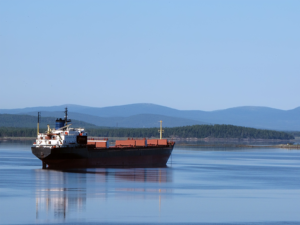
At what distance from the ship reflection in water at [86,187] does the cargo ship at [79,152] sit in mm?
3519

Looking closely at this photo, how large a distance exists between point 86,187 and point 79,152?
19.1 meters

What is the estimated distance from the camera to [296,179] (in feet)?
175

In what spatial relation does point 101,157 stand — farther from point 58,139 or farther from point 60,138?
point 58,139

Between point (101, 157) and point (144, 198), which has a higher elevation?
point (101, 157)

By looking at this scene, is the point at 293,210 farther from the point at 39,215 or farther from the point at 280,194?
the point at 39,215

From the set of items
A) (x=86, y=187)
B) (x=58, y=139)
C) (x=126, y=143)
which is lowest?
(x=86, y=187)

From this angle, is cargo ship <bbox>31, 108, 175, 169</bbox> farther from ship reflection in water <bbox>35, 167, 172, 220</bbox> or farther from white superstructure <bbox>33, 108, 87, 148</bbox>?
ship reflection in water <bbox>35, 167, 172, 220</bbox>

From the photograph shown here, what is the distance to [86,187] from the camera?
1679 inches

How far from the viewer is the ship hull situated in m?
60.6

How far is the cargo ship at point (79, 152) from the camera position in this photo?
60.8 metres

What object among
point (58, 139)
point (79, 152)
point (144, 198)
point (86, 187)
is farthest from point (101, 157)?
point (144, 198)

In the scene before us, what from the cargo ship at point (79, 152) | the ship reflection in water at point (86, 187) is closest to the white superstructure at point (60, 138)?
the cargo ship at point (79, 152)

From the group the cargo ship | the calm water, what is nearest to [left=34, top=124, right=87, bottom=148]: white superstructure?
the cargo ship

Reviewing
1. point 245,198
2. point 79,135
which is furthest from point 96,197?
point 79,135
